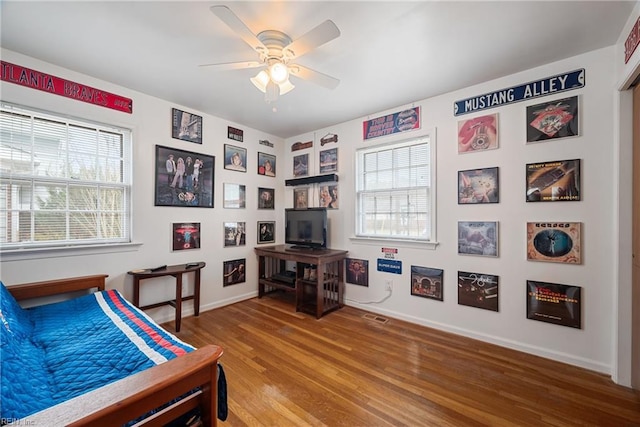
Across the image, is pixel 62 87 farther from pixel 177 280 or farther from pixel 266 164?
pixel 266 164

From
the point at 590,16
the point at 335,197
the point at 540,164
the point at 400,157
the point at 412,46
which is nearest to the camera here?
the point at 590,16

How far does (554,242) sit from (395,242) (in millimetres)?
1467

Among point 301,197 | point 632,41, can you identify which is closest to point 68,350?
point 301,197

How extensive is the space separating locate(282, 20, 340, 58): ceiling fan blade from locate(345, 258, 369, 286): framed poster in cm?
258

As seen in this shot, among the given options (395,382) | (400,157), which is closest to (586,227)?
(400,157)

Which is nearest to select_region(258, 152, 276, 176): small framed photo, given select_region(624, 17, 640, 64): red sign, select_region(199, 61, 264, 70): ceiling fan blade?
select_region(199, 61, 264, 70): ceiling fan blade

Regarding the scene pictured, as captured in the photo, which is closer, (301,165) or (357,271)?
(357,271)

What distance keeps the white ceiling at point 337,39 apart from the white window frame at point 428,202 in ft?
1.75

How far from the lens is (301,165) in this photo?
4215 mm

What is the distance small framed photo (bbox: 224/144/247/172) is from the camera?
3611 mm

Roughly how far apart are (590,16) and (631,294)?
6.61 feet

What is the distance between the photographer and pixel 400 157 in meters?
3.22

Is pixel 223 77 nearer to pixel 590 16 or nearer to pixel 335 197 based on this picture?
pixel 335 197

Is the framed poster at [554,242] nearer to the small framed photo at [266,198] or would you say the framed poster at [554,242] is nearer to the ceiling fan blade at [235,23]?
the ceiling fan blade at [235,23]
